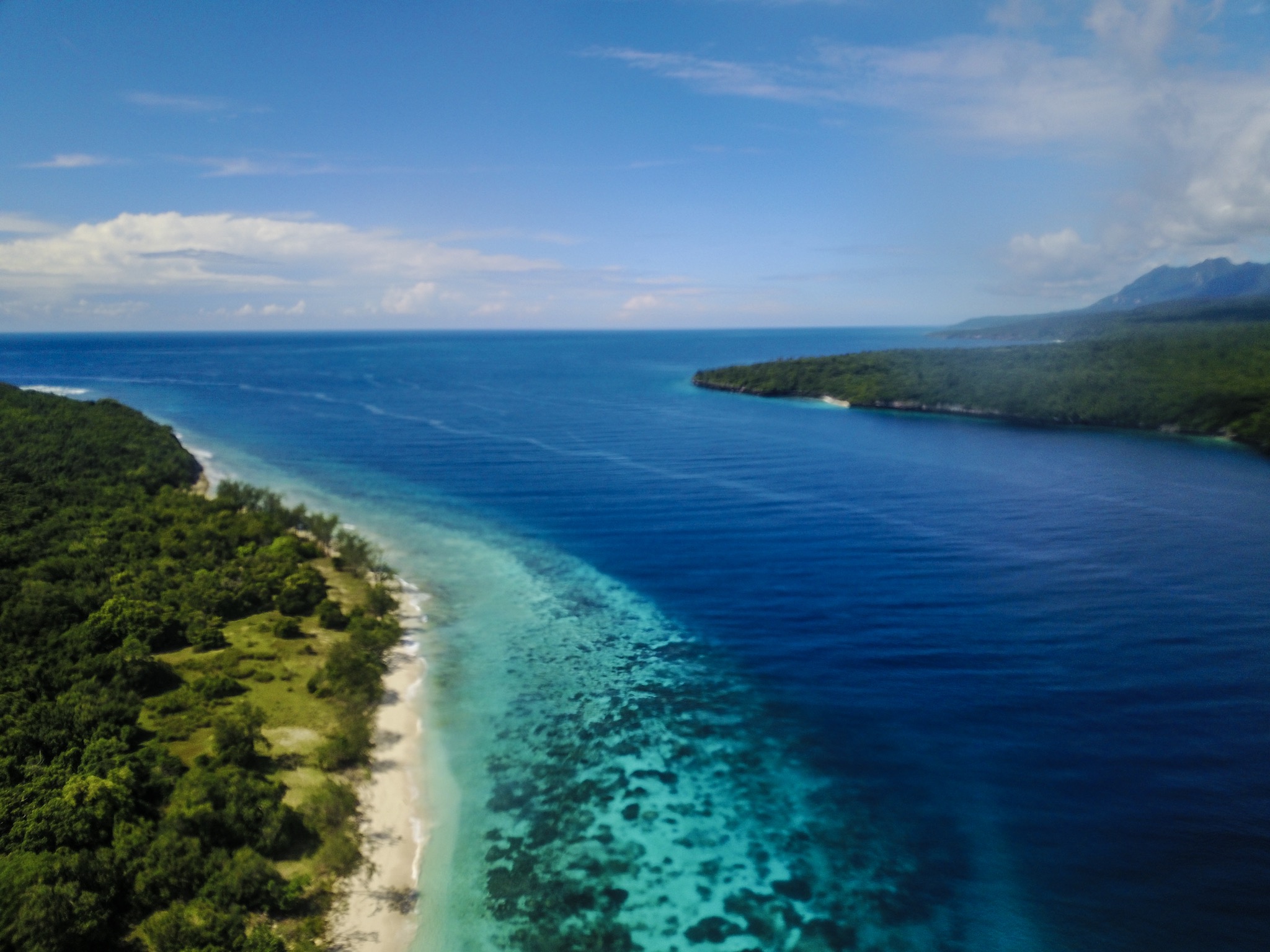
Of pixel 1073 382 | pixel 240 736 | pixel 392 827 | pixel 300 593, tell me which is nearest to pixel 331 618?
pixel 300 593

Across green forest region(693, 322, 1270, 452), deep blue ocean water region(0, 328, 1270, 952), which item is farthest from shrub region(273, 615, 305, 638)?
green forest region(693, 322, 1270, 452)

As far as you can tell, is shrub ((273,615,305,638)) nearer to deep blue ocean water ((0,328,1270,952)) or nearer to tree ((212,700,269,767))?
deep blue ocean water ((0,328,1270,952))

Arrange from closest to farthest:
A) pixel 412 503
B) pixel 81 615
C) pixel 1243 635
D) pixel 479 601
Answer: pixel 81 615, pixel 1243 635, pixel 479 601, pixel 412 503

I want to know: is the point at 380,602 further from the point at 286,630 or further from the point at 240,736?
the point at 240,736

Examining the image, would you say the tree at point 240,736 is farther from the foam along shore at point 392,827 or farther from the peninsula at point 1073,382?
the peninsula at point 1073,382

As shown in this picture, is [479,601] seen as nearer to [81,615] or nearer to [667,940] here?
[81,615]

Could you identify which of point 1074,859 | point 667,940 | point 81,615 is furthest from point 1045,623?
point 81,615
